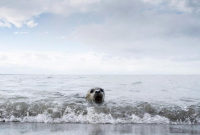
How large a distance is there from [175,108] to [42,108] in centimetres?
519

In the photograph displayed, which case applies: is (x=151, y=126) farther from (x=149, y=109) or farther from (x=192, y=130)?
(x=149, y=109)

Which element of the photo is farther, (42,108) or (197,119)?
(42,108)

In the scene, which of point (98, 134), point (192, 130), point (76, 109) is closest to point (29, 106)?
point (76, 109)

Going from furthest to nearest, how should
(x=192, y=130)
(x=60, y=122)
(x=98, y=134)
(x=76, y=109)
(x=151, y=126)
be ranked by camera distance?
1. (x=76, y=109)
2. (x=60, y=122)
3. (x=151, y=126)
4. (x=192, y=130)
5. (x=98, y=134)

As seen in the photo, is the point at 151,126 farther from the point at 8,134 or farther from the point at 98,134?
the point at 8,134

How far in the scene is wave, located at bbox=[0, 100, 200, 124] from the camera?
6.18 m

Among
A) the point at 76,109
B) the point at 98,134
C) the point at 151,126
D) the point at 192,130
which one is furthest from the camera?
the point at 76,109

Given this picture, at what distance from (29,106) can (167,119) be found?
5161 millimetres

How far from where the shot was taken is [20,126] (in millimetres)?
5438

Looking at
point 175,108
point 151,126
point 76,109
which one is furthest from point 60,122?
point 175,108

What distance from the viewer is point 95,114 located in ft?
21.5

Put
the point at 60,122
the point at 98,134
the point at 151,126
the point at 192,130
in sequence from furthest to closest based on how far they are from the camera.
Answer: the point at 60,122, the point at 151,126, the point at 192,130, the point at 98,134

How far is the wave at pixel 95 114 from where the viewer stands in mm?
6176

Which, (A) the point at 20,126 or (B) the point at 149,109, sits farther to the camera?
(B) the point at 149,109
